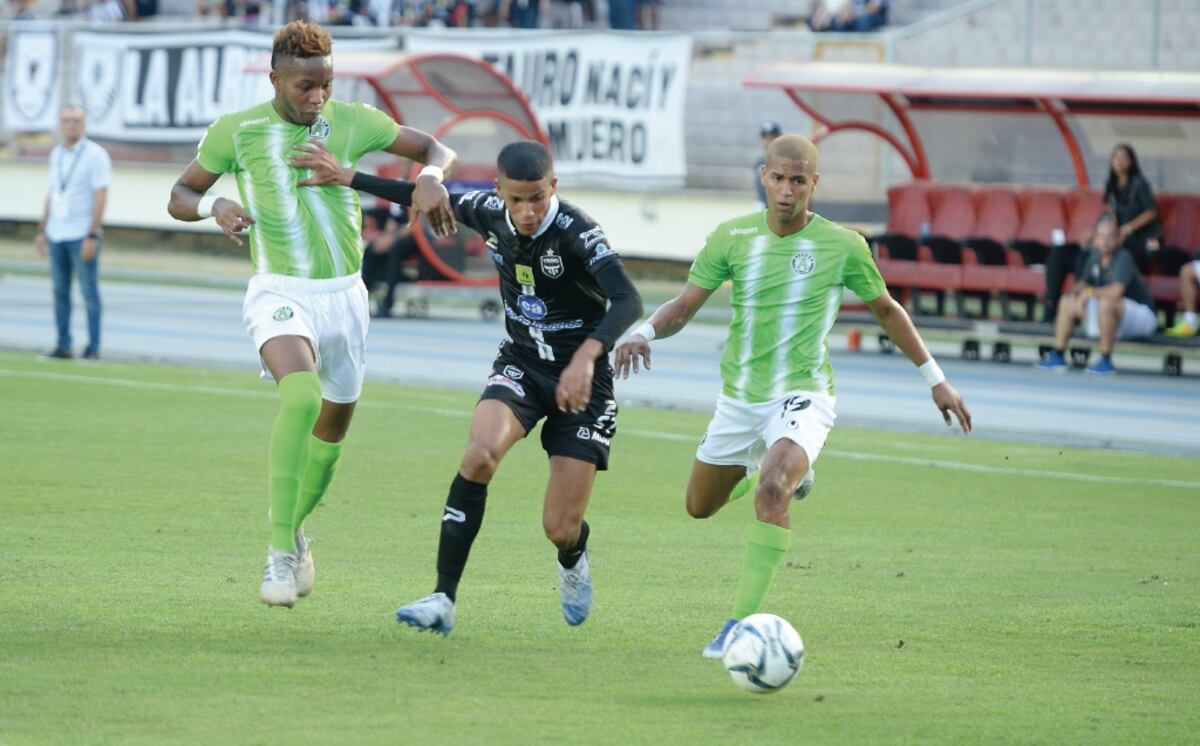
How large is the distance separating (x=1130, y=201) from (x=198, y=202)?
1344 cm

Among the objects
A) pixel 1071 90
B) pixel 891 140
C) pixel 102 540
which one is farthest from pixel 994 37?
pixel 102 540

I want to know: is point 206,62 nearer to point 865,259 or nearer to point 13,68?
point 13,68

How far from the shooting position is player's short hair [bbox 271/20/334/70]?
768 cm

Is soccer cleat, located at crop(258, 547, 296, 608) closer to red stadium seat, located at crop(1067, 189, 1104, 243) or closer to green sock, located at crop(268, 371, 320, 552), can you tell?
green sock, located at crop(268, 371, 320, 552)

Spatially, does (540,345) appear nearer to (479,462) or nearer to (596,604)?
(479,462)

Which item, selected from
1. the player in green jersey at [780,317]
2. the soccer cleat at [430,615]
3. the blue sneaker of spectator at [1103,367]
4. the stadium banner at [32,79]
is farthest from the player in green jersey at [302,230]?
the stadium banner at [32,79]

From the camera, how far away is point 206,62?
31.0 m

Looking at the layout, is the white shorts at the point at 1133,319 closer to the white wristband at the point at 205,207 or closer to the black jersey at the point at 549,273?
the black jersey at the point at 549,273

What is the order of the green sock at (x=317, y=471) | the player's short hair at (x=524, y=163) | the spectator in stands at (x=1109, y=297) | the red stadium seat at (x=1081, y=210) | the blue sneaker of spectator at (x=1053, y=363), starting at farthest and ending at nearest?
the red stadium seat at (x=1081, y=210) < the blue sneaker of spectator at (x=1053, y=363) < the spectator in stands at (x=1109, y=297) < the green sock at (x=317, y=471) < the player's short hair at (x=524, y=163)

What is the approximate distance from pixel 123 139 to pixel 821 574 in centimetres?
2533

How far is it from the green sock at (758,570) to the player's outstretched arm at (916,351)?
34.1 inches

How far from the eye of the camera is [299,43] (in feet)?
25.2

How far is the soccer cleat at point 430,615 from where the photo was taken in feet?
23.3

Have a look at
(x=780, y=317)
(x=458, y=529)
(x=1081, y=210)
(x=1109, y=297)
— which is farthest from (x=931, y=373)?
(x=1081, y=210)
